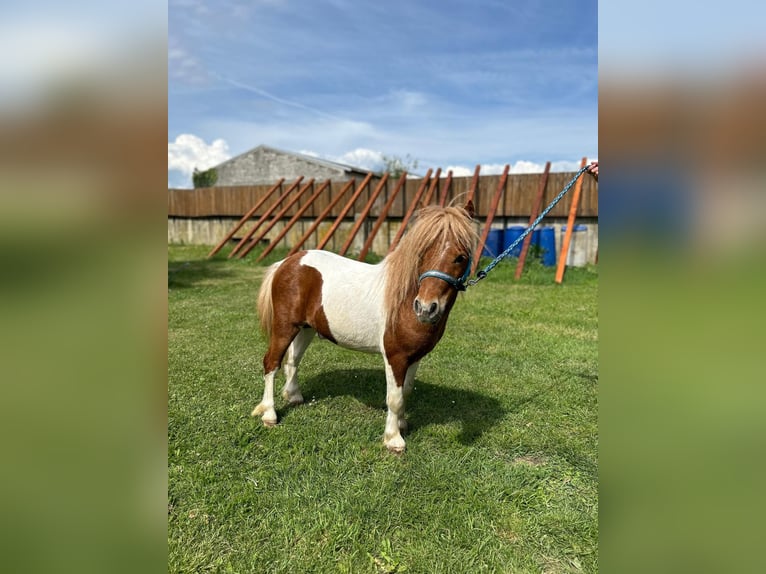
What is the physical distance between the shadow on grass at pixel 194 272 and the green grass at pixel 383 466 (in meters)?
4.94

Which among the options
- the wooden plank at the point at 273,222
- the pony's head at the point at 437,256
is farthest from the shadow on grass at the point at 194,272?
the pony's head at the point at 437,256

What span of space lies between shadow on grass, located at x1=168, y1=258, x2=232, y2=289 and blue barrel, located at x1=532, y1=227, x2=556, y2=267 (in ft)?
26.8

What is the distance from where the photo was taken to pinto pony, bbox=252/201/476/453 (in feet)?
9.08

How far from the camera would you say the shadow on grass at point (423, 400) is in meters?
3.75

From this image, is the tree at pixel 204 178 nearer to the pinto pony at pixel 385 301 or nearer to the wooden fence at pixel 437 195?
the wooden fence at pixel 437 195

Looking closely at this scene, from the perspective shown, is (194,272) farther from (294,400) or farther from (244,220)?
(294,400)

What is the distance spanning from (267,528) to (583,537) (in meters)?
1.73

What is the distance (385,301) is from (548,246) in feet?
30.8

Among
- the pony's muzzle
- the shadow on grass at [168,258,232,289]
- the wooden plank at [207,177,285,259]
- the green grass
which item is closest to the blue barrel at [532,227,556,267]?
the green grass

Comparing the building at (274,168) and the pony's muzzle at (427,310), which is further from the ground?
the building at (274,168)

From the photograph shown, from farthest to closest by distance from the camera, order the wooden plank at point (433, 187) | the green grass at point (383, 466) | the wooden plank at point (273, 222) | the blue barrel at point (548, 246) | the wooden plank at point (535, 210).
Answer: the wooden plank at point (273, 222)
the wooden plank at point (433, 187)
the blue barrel at point (548, 246)
the wooden plank at point (535, 210)
the green grass at point (383, 466)
